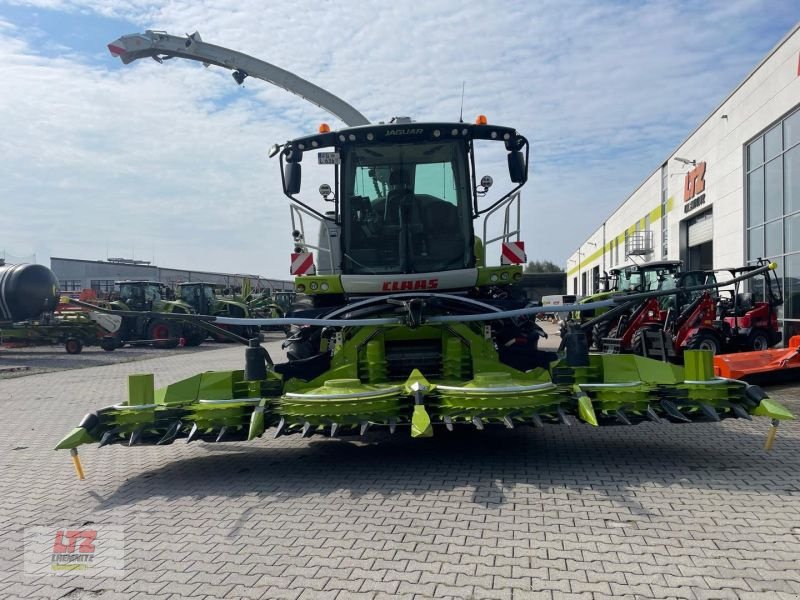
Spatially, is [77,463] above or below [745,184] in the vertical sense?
below

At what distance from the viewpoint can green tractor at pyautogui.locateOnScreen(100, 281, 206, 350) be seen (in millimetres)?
22500

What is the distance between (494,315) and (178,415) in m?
2.81

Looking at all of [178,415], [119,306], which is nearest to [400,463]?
[178,415]

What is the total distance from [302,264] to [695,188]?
19.8 m

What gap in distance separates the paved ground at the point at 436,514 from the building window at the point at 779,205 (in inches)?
378

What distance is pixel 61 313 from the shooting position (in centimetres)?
2200

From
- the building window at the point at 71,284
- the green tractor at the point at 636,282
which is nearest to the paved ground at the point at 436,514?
the green tractor at the point at 636,282

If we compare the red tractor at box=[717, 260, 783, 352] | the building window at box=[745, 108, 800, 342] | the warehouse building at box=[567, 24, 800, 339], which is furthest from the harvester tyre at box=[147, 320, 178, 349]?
the building window at box=[745, 108, 800, 342]

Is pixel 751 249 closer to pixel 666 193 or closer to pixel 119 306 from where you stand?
pixel 666 193

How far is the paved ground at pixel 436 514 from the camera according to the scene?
3311 millimetres

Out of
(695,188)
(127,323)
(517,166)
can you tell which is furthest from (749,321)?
(127,323)

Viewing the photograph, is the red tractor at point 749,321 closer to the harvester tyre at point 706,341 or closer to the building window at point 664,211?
the harvester tyre at point 706,341

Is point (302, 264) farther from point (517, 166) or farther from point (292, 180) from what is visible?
point (517, 166)

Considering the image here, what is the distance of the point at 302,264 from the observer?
6801 mm
